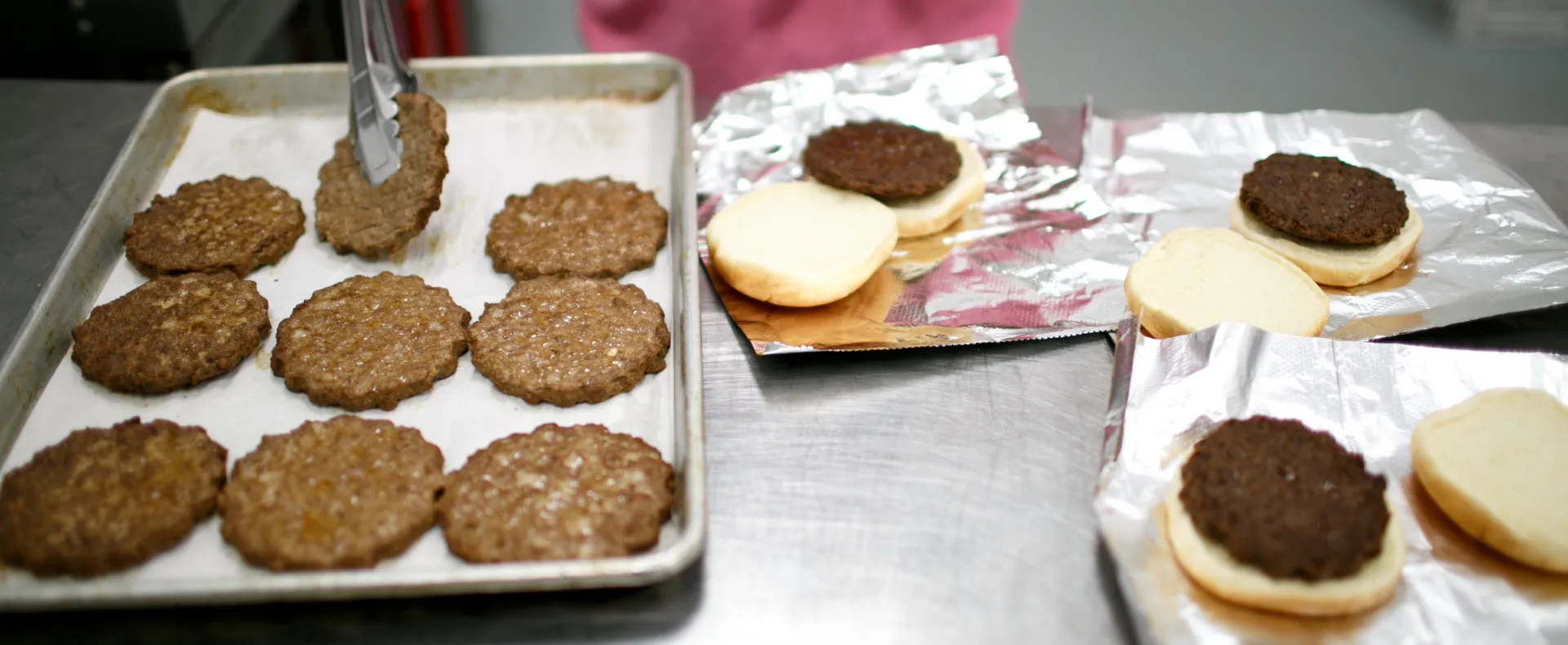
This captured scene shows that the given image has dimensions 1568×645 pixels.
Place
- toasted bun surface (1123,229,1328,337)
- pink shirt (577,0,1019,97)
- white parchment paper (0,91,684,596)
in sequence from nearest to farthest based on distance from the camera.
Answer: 1. white parchment paper (0,91,684,596)
2. toasted bun surface (1123,229,1328,337)
3. pink shirt (577,0,1019,97)

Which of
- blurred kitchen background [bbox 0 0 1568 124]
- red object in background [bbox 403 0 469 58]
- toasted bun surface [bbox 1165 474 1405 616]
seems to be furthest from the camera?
blurred kitchen background [bbox 0 0 1568 124]

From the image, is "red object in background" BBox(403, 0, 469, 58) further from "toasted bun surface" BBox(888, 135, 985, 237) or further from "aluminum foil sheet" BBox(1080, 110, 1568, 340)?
"aluminum foil sheet" BBox(1080, 110, 1568, 340)

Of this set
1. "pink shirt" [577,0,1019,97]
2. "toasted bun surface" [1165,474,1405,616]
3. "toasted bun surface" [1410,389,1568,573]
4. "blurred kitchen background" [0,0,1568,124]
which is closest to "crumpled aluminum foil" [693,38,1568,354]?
"pink shirt" [577,0,1019,97]

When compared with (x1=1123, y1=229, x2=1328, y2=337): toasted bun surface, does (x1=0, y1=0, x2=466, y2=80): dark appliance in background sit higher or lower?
lower

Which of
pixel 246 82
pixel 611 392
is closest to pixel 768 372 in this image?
pixel 611 392

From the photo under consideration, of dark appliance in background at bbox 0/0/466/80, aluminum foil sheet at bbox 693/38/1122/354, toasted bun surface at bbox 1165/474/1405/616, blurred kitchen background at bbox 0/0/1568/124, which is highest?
toasted bun surface at bbox 1165/474/1405/616

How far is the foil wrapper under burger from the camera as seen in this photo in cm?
146

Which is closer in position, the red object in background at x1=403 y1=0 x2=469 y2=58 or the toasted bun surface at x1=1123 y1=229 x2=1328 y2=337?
the toasted bun surface at x1=1123 y1=229 x2=1328 y2=337

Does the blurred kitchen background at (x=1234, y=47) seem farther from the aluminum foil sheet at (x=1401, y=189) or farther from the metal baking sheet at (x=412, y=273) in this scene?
the aluminum foil sheet at (x=1401, y=189)

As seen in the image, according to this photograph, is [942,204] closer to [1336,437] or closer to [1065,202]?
[1065,202]

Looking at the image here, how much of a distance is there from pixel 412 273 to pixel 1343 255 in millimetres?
1962

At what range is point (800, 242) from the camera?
216 cm

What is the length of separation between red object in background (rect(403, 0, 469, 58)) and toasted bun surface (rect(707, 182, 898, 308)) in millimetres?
2115

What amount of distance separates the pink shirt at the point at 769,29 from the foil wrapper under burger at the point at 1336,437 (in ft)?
4.58
